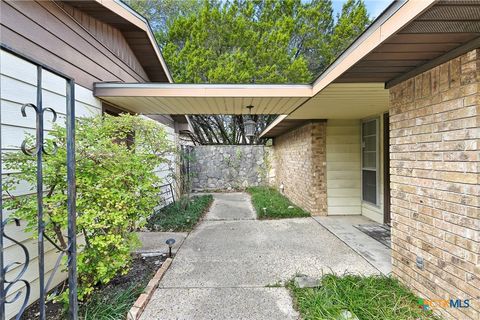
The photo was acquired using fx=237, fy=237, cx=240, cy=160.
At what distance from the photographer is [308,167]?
231 inches

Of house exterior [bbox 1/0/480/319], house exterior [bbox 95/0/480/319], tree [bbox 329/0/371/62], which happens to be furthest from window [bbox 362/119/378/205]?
tree [bbox 329/0/371/62]

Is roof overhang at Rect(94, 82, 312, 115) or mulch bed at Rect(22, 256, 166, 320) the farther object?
roof overhang at Rect(94, 82, 312, 115)

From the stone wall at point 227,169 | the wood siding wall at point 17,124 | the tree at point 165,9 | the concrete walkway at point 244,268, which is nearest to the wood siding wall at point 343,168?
the concrete walkway at point 244,268

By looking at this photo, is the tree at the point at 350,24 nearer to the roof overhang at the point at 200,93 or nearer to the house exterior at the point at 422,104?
the house exterior at the point at 422,104

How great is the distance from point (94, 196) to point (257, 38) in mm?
9822

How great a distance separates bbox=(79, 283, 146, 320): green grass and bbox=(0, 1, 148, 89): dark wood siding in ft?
7.49

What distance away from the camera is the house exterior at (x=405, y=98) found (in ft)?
5.56

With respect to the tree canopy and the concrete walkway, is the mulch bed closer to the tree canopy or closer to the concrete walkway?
the concrete walkway

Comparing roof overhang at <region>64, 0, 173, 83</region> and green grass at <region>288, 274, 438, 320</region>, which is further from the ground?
roof overhang at <region>64, 0, 173, 83</region>

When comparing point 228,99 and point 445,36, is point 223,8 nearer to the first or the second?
point 228,99

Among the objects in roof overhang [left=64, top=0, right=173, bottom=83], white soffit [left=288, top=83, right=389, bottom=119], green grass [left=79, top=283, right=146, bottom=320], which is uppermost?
roof overhang [left=64, top=0, right=173, bottom=83]

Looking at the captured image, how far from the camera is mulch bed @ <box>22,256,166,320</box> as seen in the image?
213 centimetres

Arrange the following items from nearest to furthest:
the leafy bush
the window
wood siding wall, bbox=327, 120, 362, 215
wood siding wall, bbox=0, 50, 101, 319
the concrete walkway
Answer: the leafy bush, wood siding wall, bbox=0, 50, 101, 319, the concrete walkway, the window, wood siding wall, bbox=327, 120, 362, 215

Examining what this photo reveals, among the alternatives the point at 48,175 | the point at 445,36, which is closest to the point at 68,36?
the point at 48,175
